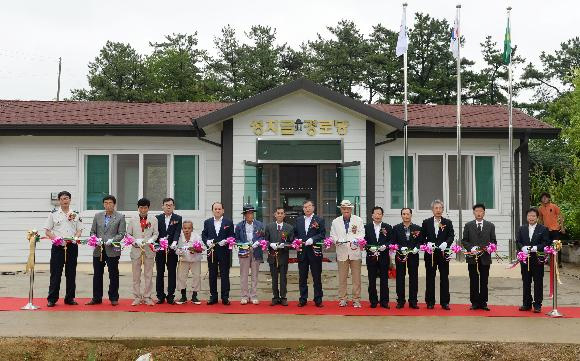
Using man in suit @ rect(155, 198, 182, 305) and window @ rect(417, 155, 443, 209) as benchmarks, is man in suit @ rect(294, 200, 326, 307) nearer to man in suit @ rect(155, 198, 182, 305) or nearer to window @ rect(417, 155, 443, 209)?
man in suit @ rect(155, 198, 182, 305)

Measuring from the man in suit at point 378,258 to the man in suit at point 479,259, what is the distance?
1167 mm

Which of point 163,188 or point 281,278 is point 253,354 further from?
point 163,188

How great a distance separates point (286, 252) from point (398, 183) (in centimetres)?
601

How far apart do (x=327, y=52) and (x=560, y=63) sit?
20.4 meters

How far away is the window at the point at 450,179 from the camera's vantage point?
14805 millimetres

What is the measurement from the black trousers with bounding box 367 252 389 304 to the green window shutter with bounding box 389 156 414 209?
221 inches

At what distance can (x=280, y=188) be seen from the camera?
1490cm

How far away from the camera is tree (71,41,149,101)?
41.8m

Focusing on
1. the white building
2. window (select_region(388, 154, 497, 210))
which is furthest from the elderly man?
window (select_region(388, 154, 497, 210))

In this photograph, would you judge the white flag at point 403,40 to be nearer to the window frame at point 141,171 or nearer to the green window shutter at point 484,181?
the green window shutter at point 484,181

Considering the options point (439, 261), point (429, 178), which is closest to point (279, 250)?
point (439, 261)

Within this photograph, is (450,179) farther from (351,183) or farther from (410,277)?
(410,277)

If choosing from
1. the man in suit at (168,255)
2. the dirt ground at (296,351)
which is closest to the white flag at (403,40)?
the man in suit at (168,255)

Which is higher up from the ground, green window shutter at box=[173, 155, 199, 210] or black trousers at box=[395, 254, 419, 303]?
green window shutter at box=[173, 155, 199, 210]
